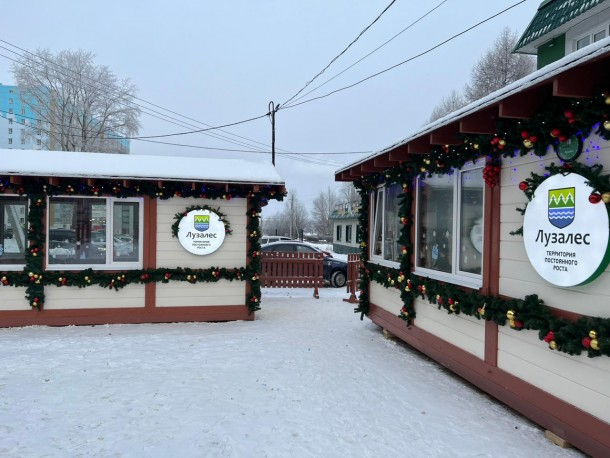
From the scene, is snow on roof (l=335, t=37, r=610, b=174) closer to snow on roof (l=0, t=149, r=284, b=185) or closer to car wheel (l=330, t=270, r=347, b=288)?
snow on roof (l=0, t=149, r=284, b=185)

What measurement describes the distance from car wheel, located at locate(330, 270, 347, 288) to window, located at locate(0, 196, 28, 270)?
833 cm

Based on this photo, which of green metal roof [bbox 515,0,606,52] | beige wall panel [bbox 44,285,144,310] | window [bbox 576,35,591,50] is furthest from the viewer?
window [bbox 576,35,591,50]

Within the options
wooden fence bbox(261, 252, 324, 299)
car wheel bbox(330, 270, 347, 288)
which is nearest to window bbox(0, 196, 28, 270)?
wooden fence bbox(261, 252, 324, 299)

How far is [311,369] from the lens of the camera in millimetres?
5301

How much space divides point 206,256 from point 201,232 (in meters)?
0.46

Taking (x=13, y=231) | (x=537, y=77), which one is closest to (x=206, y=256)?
(x=13, y=231)

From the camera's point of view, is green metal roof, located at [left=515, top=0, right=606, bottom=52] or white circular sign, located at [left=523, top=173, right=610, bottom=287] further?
green metal roof, located at [left=515, top=0, right=606, bottom=52]

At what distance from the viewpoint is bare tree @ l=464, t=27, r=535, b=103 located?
25.8 meters

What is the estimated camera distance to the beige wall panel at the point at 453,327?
455cm

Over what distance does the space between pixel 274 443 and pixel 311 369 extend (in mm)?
1899

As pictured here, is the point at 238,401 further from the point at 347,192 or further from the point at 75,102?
the point at 347,192

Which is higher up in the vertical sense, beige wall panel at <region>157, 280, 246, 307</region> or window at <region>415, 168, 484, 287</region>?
window at <region>415, 168, 484, 287</region>

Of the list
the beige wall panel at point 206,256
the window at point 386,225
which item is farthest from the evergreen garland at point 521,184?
the beige wall panel at point 206,256

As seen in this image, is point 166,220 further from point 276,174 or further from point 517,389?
point 517,389
